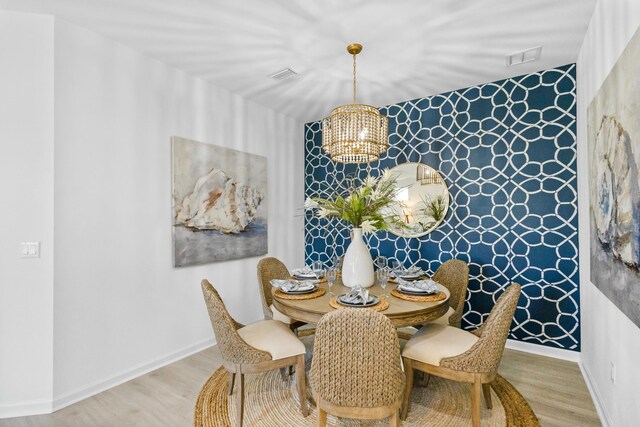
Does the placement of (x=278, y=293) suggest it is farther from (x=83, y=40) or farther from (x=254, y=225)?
(x=83, y=40)

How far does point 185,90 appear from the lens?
→ 10.2 ft

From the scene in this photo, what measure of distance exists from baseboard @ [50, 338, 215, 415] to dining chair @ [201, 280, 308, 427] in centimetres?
116

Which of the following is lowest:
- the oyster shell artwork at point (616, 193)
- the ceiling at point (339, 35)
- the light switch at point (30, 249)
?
the light switch at point (30, 249)

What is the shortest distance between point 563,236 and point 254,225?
310 cm

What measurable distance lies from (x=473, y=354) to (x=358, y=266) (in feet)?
2.93

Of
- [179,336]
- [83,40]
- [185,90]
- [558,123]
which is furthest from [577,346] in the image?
[83,40]

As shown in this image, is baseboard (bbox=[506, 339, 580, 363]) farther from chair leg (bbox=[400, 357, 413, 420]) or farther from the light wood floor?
chair leg (bbox=[400, 357, 413, 420])

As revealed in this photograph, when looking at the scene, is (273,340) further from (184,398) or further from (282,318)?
(184,398)

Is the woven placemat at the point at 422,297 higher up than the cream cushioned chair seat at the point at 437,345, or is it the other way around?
the woven placemat at the point at 422,297

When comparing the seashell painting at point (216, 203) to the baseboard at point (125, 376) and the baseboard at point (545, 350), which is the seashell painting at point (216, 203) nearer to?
the baseboard at point (125, 376)

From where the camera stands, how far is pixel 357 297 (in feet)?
6.56

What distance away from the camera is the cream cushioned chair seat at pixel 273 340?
2.02 m

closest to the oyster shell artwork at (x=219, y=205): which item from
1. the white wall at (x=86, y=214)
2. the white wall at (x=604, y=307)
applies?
the white wall at (x=86, y=214)

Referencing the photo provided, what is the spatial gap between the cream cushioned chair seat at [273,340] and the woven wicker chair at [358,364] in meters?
0.45
